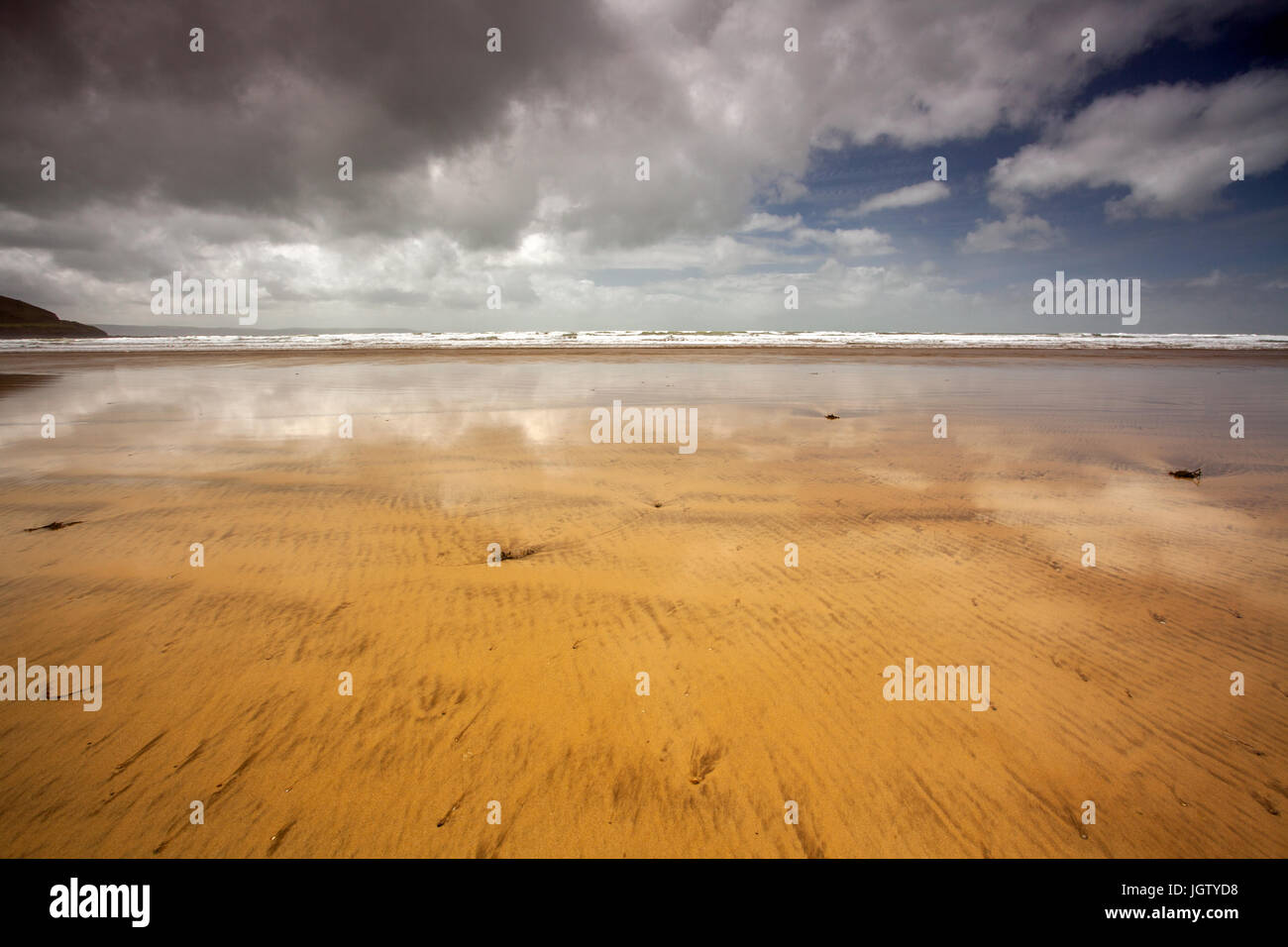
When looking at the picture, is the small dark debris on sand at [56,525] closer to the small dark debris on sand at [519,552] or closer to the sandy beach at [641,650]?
the sandy beach at [641,650]

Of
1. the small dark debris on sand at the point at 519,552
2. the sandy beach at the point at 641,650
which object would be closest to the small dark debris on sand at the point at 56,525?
the sandy beach at the point at 641,650

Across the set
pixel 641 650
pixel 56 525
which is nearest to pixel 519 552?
pixel 641 650

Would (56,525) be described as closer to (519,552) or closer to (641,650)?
(519,552)

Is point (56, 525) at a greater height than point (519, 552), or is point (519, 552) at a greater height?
point (56, 525)

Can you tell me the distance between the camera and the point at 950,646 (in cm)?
423

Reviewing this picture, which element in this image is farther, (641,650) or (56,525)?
(56,525)

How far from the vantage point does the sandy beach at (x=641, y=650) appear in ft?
9.33

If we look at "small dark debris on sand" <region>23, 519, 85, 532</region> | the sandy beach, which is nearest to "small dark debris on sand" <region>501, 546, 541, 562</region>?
the sandy beach

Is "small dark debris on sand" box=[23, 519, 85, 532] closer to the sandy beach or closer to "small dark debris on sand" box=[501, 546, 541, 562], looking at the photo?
the sandy beach

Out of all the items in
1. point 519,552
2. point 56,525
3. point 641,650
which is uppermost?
point 56,525

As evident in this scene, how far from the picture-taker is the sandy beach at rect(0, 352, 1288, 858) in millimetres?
2844

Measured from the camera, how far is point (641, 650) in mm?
4246
